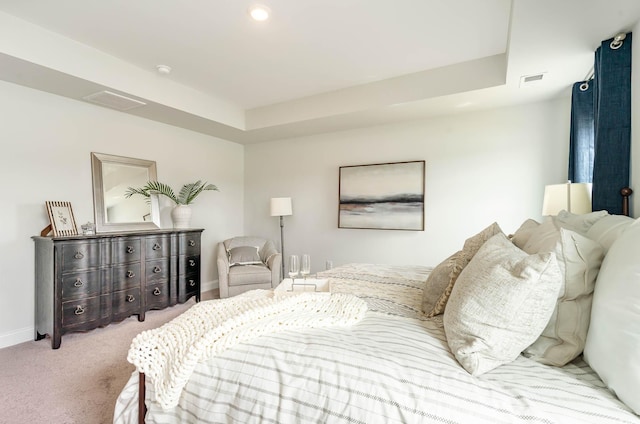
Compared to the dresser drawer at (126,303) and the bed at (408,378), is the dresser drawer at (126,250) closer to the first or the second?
the dresser drawer at (126,303)

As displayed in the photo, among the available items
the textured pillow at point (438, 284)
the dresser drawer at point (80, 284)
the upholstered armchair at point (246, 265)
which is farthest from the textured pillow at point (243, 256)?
the textured pillow at point (438, 284)

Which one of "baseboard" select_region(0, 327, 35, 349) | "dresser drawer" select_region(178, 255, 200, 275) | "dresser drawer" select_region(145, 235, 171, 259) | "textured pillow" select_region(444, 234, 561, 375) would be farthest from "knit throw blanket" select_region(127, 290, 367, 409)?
"baseboard" select_region(0, 327, 35, 349)

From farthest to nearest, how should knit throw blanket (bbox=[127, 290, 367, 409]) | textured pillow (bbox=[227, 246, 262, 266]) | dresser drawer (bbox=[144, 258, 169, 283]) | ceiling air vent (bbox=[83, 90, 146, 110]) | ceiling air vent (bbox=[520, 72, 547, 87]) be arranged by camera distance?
textured pillow (bbox=[227, 246, 262, 266]) < dresser drawer (bbox=[144, 258, 169, 283]) < ceiling air vent (bbox=[83, 90, 146, 110]) < ceiling air vent (bbox=[520, 72, 547, 87]) < knit throw blanket (bbox=[127, 290, 367, 409])

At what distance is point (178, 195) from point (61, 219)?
1.39 metres

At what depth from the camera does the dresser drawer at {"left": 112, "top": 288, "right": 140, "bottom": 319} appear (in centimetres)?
317

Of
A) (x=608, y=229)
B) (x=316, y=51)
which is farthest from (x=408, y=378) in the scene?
(x=316, y=51)

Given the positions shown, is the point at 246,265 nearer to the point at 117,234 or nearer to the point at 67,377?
the point at 117,234

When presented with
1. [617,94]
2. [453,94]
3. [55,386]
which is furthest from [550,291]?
[55,386]

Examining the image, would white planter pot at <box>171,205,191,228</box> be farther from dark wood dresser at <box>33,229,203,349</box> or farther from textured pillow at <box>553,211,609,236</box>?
textured pillow at <box>553,211,609,236</box>

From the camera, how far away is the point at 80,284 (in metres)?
2.88

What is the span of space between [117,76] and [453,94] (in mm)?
3275

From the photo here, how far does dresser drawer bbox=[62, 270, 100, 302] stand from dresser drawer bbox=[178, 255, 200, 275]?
909mm

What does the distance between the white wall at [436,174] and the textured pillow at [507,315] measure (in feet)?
8.99

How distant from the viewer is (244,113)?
14.6 ft
